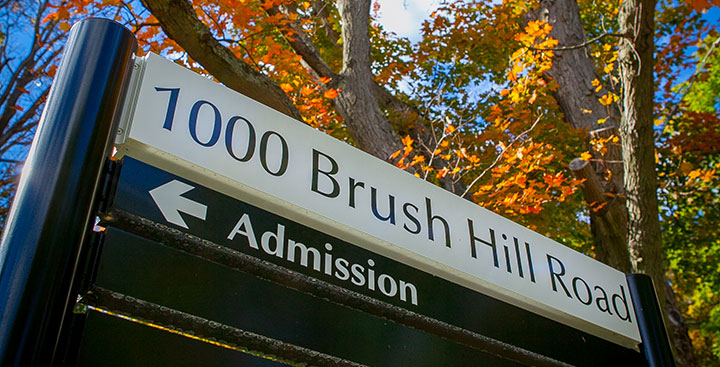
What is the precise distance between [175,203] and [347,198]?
0.49m

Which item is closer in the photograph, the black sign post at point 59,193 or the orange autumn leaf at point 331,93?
the black sign post at point 59,193

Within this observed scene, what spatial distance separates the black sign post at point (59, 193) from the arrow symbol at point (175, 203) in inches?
5.5

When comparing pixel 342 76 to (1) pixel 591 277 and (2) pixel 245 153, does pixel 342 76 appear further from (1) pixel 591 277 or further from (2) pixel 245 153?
(2) pixel 245 153

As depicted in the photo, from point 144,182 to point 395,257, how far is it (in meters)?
0.72

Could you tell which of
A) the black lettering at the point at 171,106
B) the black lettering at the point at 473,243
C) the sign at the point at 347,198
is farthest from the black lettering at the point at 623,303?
the black lettering at the point at 171,106

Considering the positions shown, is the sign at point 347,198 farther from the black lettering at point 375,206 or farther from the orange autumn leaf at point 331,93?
the orange autumn leaf at point 331,93

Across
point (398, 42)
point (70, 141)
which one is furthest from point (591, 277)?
point (398, 42)

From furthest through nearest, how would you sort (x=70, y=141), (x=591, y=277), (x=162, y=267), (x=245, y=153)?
1. (x=591, y=277)
2. (x=245, y=153)
3. (x=162, y=267)
4. (x=70, y=141)

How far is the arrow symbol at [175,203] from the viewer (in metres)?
1.26

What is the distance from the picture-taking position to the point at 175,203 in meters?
1.29

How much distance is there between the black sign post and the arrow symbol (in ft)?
0.46

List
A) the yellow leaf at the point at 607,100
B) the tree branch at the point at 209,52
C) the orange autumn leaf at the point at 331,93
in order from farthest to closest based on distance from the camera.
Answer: the orange autumn leaf at the point at 331,93, the yellow leaf at the point at 607,100, the tree branch at the point at 209,52

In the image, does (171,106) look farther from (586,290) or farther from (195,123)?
(586,290)

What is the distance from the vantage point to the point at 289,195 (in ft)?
4.92
